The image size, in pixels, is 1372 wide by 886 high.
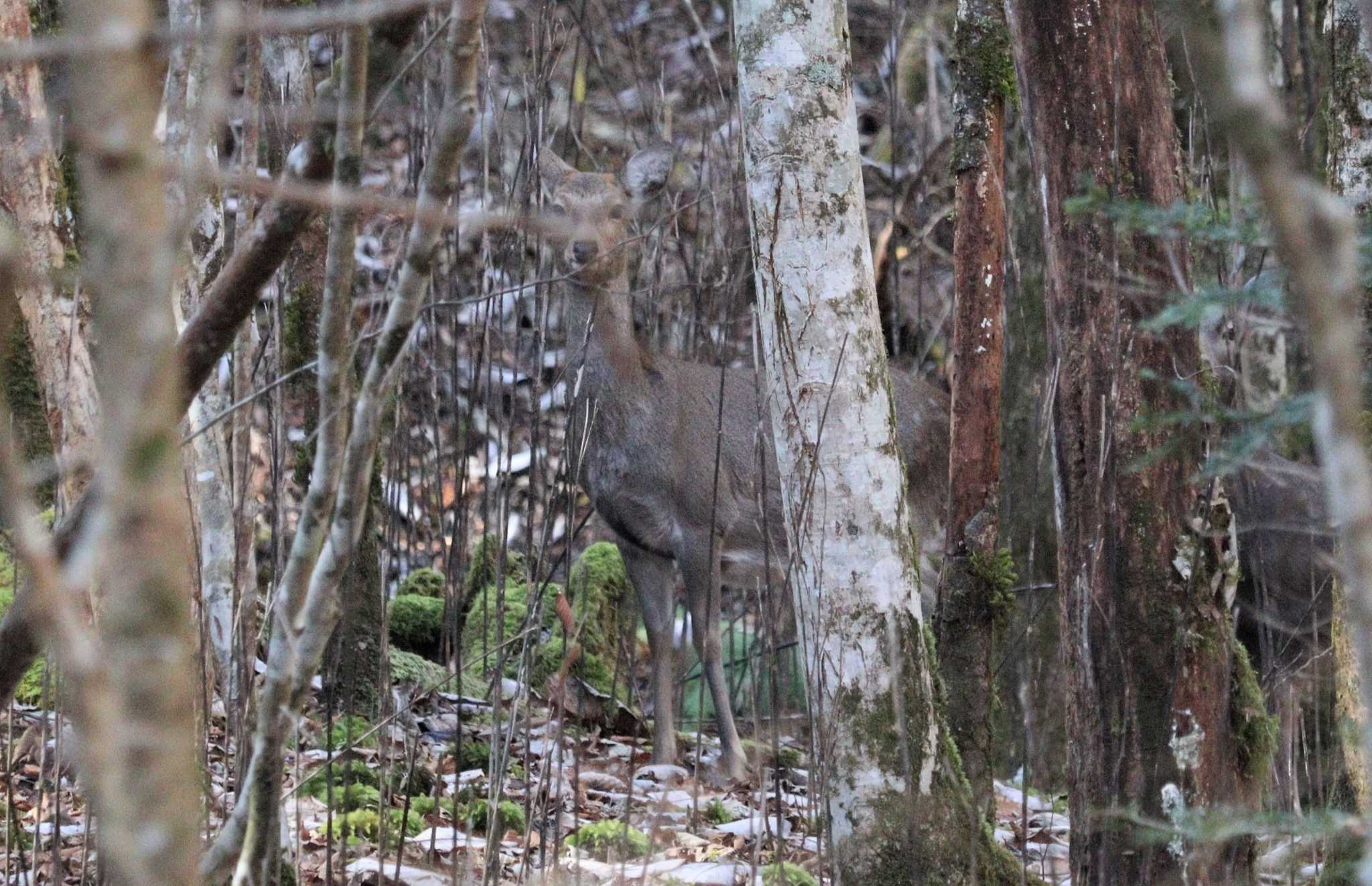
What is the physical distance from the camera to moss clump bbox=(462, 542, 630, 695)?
6.78 m

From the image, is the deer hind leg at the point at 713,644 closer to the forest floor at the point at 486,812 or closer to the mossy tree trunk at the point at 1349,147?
the forest floor at the point at 486,812

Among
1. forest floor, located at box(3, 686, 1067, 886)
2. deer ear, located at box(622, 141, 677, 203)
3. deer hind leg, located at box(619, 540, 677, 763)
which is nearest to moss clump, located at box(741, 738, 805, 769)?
forest floor, located at box(3, 686, 1067, 886)

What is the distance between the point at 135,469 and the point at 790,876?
3.10m

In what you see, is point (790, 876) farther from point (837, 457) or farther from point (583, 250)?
point (583, 250)

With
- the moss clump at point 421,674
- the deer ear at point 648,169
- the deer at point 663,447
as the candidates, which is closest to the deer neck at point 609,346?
the deer at point 663,447

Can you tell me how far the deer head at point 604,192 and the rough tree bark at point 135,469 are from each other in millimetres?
5151

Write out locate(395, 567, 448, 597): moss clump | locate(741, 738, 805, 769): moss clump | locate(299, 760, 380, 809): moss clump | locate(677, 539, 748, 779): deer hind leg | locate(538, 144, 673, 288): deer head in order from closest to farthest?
locate(299, 760, 380, 809): moss clump < locate(741, 738, 805, 769): moss clump < locate(677, 539, 748, 779): deer hind leg < locate(538, 144, 673, 288): deer head < locate(395, 567, 448, 597): moss clump

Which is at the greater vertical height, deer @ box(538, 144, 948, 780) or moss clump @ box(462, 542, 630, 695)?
deer @ box(538, 144, 948, 780)

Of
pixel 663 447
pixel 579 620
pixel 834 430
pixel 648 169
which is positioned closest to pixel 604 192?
pixel 648 169

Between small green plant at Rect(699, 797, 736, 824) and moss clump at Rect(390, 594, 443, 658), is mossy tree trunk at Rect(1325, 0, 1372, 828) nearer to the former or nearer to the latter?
small green plant at Rect(699, 797, 736, 824)

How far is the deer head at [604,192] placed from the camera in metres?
6.53

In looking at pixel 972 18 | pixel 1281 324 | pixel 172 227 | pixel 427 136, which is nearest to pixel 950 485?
pixel 972 18

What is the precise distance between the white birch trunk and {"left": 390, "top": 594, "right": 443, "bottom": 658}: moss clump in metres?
3.91

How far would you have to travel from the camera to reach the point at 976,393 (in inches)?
201
